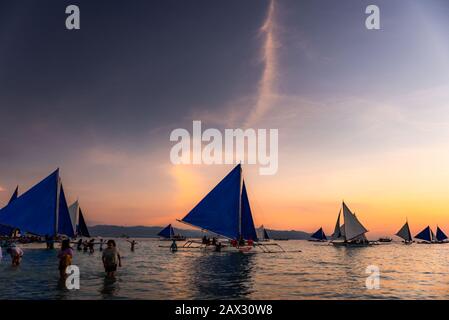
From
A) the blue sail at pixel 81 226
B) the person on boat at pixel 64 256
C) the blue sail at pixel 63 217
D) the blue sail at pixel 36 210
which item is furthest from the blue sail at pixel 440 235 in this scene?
the person on boat at pixel 64 256

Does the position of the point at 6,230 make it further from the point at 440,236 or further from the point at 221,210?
the point at 440,236

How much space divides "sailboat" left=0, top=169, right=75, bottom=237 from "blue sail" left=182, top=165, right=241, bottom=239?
2060 centimetres

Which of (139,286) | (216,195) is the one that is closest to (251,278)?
(139,286)

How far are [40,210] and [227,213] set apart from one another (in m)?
28.2

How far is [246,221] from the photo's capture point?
193ft

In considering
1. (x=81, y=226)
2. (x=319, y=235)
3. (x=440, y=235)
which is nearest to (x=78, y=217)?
(x=81, y=226)

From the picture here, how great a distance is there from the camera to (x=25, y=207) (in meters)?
53.1

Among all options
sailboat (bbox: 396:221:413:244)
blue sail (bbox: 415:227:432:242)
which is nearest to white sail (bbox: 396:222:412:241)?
sailboat (bbox: 396:221:413:244)

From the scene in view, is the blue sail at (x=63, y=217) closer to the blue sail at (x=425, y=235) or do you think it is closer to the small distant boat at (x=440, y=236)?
the blue sail at (x=425, y=235)

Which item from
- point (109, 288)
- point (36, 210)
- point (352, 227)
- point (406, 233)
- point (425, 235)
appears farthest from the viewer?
point (425, 235)

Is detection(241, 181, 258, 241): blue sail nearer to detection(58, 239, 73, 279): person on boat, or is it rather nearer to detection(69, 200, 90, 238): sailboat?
detection(58, 239, 73, 279): person on boat

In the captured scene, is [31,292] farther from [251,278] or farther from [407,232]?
[407,232]
